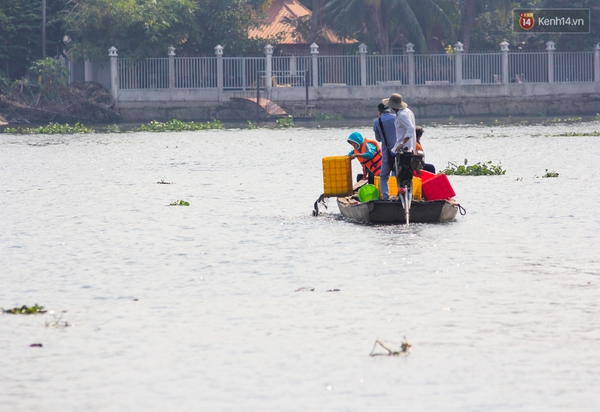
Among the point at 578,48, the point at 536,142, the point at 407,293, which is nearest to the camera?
the point at 407,293

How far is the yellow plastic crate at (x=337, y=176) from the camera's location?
637 inches

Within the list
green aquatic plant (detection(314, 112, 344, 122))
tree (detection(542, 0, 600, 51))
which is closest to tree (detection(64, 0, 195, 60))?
green aquatic plant (detection(314, 112, 344, 122))

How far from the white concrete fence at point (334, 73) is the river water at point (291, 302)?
29.6m

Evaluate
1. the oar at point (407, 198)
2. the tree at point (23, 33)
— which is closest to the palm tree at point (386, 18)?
the tree at point (23, 33)

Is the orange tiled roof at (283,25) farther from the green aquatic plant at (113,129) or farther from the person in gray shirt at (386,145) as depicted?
the person in gray shirt at (386,145)

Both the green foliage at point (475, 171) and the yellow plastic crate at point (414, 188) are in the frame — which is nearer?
the yellow plastic crate at point (414, 188)

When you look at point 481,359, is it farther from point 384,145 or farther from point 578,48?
point 578,48

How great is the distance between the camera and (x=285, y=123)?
4831 cm

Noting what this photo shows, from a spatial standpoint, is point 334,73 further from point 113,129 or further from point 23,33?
point 23,33

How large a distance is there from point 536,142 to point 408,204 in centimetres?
2173

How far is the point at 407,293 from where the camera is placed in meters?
10.9

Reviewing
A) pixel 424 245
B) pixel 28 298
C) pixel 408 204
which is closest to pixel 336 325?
pixel 28 298
